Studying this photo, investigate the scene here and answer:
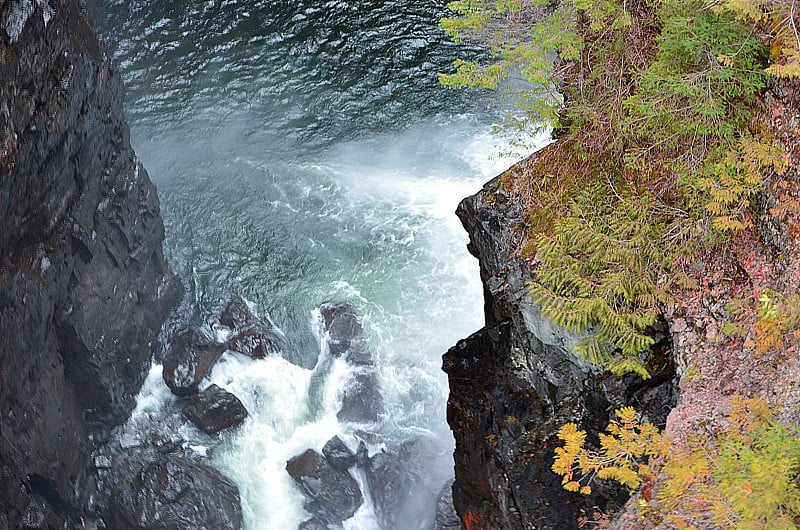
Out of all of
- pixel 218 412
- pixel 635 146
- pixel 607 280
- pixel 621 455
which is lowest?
pixel 218 412

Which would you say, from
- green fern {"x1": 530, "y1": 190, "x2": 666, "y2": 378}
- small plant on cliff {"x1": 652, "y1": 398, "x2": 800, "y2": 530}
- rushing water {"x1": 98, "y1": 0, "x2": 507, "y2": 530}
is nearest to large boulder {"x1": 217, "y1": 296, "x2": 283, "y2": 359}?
rushing water {"x1": 98, "y1": 0, "x2": 507, "y2": 530}

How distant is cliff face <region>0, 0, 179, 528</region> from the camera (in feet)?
49.8

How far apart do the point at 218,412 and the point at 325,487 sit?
411 centimetres

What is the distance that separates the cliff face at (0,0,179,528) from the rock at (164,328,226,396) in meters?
1.03

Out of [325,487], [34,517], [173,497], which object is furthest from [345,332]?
[34,517]

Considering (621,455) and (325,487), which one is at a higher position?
(621,455)

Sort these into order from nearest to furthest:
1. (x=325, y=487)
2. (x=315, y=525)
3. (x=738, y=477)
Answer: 1. (x=738, y=477)
2. (x=315, y=525)
3. (x=325, y=487)

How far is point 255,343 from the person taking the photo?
21.5 metres

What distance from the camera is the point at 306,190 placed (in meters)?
25.1

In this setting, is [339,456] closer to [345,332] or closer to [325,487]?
[325,487]

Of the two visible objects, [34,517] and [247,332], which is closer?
[34,517]

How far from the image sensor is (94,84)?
18875mm

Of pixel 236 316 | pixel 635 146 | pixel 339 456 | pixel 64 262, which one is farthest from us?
pixel 236 316

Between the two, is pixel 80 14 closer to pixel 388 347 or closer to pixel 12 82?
pixel 12 82
